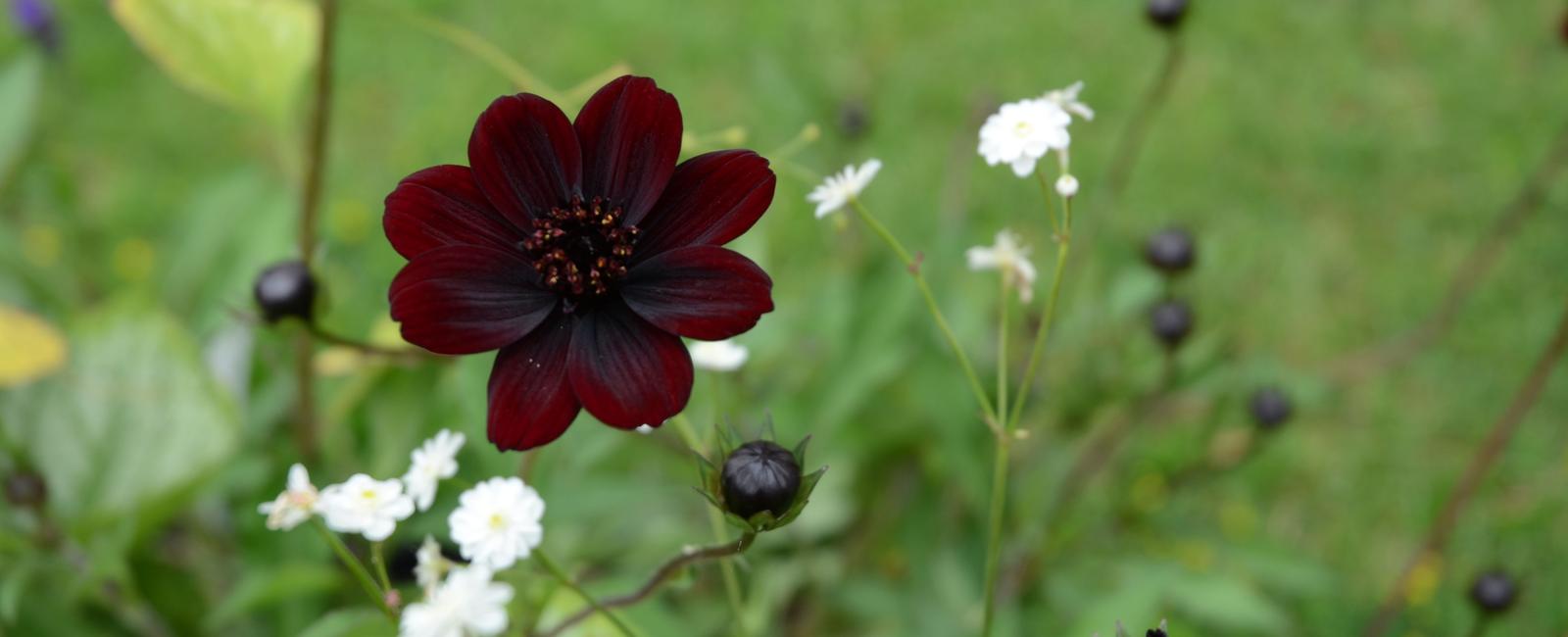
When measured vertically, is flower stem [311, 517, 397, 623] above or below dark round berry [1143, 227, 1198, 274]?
below

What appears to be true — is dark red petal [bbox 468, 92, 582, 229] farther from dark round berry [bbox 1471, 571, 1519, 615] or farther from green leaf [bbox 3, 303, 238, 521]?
dark round berry [bbox 1471, 571, 1519, 615]

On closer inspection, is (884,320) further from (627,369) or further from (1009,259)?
(627,369)

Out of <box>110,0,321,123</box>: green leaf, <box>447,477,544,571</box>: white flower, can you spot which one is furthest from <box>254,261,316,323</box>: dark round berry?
<box>447,477,544,571</box>: white flower

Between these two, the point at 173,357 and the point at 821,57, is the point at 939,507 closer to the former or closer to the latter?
the point at 173,357

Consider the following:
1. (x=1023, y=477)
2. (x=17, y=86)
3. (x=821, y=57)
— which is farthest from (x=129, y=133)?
(x=1023, y=477)

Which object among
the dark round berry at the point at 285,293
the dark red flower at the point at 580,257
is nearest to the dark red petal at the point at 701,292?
the dark red flower at the point at 580,257
